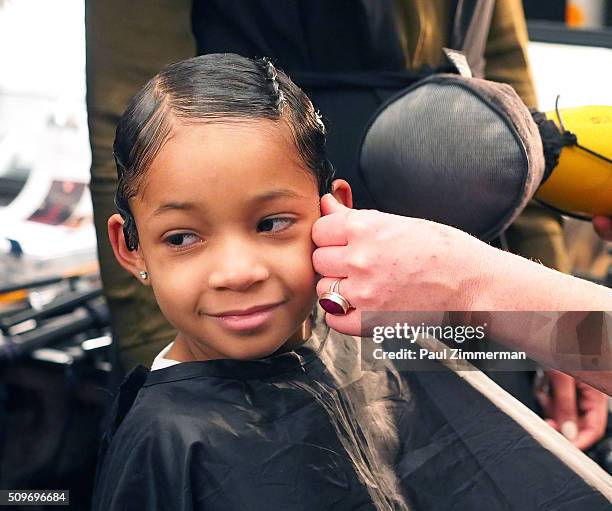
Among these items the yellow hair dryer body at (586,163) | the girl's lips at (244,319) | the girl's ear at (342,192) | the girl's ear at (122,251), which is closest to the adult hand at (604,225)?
the yellow hair dryer body at (586,163)

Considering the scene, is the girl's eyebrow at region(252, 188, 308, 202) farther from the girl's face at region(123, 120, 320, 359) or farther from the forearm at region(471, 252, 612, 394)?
the forearm at region(471, 252, 612, 394)

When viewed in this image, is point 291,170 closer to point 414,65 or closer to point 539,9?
point 414,65

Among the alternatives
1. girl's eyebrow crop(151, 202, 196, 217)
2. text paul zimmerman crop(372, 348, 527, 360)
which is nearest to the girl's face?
girl's eyebrow crop(151, 202, 196, 217)

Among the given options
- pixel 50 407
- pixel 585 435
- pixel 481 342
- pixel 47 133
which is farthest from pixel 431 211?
pixel 47 133

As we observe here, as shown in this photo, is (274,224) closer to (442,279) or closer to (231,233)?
(231,233)

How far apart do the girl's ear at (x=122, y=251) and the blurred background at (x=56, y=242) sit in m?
0.22

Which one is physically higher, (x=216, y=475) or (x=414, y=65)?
(x=414, y=65)

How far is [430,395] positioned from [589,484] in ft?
0.62

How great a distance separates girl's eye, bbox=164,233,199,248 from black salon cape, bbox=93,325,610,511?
0.14m

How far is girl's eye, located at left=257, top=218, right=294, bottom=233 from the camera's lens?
26.3 inches

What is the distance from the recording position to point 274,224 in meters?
0.68

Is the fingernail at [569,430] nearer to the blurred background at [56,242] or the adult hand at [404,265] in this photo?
the blurred background at [56,242]

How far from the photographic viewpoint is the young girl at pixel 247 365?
25.4 inches

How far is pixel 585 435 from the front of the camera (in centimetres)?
103
